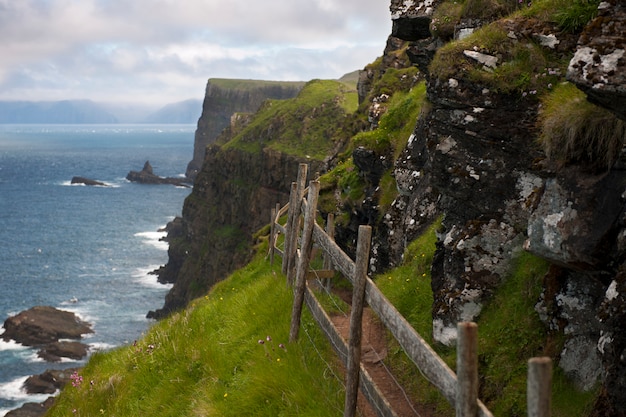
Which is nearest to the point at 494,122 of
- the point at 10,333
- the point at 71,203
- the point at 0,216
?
the point at 10,333

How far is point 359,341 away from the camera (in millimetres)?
8273

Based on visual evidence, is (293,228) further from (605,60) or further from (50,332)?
(50,332)

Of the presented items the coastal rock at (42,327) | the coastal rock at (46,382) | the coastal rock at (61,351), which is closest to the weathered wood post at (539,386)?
the coastal rock at (46,382)

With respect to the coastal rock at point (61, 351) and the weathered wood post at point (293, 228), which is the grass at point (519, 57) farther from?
the coastal rock at point (61, 351)

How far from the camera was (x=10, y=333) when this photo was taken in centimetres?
6775

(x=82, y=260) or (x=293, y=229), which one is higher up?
(x=293, y=229)

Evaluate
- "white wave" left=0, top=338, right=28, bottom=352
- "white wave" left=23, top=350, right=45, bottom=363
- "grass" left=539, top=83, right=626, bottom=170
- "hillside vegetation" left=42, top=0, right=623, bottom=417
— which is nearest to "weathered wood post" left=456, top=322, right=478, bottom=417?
"hillside vegetation" left=42, top=0, right=623, bottom=417

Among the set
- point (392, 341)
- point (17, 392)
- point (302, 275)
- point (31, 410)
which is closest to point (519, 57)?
point (302, 275)

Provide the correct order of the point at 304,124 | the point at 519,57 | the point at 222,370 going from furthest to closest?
1. the point at 304,124
2. the point at 222,370
3. the point at 519,57

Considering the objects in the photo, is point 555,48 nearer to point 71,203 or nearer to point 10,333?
point 10,333

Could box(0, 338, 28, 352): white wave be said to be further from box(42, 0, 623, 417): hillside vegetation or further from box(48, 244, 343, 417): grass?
box(48, 244, 343, 417): grass

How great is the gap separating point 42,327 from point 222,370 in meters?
63.9

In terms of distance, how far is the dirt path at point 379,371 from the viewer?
9.19 m

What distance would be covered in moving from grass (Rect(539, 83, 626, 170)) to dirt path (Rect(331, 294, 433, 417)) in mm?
3607
